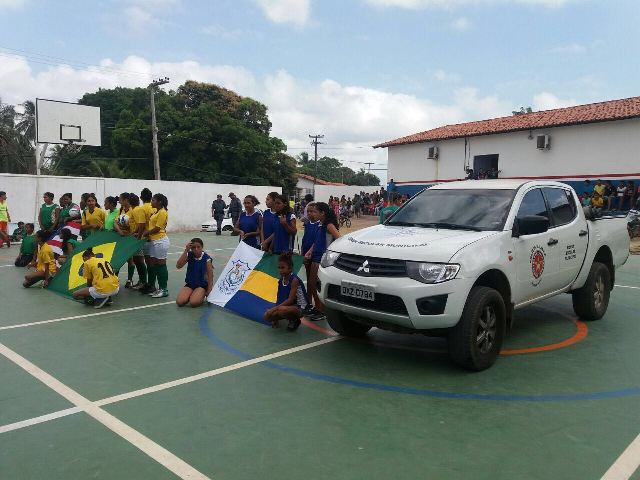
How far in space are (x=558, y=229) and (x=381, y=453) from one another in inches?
147

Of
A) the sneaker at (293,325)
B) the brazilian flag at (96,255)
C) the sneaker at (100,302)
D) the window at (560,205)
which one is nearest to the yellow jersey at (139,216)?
the brazilian flag at (96,255)

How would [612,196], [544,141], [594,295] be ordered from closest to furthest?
1. [594,295]
2. [612,196]
3. [544,141]

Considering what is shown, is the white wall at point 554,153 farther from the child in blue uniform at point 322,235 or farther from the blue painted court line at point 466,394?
the blue painted court line at point 466,394

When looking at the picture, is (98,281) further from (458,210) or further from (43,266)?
(458,210)

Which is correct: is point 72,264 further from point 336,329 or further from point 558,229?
point 558,229

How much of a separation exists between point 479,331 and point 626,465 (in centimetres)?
176

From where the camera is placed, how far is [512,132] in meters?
26.7

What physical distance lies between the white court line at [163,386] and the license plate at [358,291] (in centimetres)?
100

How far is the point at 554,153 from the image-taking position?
82.7ft

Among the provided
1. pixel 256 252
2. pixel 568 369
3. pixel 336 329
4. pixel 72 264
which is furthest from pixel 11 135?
pixel 568 369

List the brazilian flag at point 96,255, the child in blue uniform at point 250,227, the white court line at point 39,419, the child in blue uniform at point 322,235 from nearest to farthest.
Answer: the white court line at point 39,419 → the child in blue uniform at point 322,235 → the brazilian flag at point 96,255 → the child in blue uniform at point 250,227

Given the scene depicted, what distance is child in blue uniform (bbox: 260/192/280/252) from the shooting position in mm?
7396

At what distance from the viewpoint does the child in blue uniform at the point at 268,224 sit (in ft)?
24.3

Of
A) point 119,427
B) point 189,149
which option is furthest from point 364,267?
point 189,149
